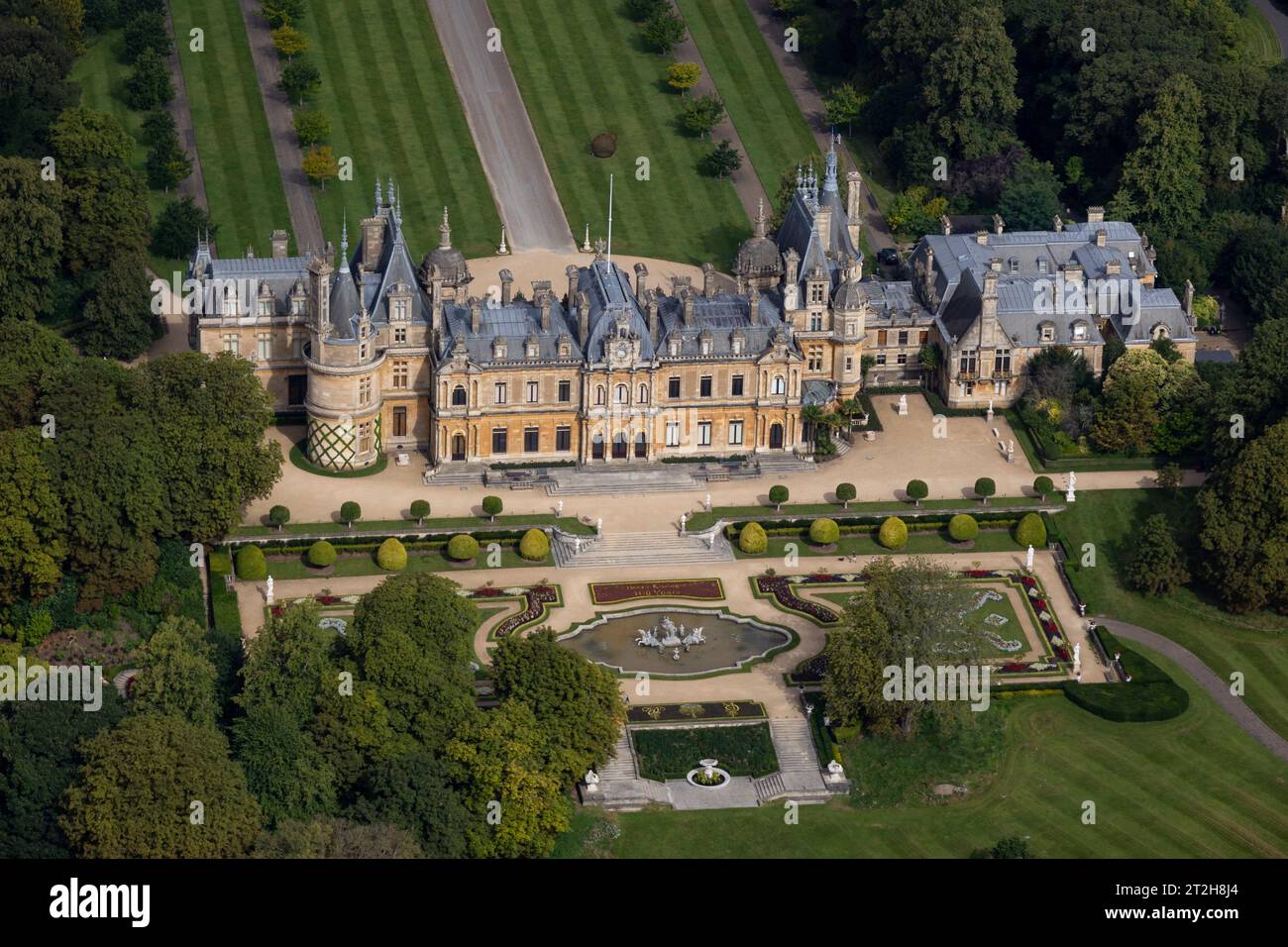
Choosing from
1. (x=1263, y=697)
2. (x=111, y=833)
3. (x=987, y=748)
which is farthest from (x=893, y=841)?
(x=111, y=833)

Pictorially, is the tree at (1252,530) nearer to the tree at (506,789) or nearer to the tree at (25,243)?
the tree at (506,789)

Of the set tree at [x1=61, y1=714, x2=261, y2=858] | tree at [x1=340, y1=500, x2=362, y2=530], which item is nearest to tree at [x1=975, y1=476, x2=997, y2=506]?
tree at [x1=340, y1=500, x2=362, y2=530]

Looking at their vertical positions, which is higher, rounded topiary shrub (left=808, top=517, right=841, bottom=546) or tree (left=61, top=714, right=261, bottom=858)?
rounded topiary shrub (left=808, top=517, right=841, bottom=546)

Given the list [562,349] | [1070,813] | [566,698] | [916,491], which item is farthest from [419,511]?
[1070,813]

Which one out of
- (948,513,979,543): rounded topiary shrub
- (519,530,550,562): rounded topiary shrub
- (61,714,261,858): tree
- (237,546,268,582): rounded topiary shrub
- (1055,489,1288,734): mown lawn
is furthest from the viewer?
(948,513,979,543): rounded topiary shrub

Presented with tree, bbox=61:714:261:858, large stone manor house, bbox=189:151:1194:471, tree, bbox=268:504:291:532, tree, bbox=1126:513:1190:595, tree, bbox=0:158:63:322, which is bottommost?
tree, bbox=61:714:261:858

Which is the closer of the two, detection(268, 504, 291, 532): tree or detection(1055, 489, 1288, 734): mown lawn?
detection(1055, 489, 1288, 734): mown lawn

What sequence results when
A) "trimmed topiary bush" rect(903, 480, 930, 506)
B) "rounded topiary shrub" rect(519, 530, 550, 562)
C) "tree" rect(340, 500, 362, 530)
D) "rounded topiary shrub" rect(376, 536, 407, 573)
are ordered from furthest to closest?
"trimmed topiary bush" rect(903, 480, 930, 506) → "tree" rect(340, 500, 362, 530) → "rounded topiary shrub" rect(519, 530, 550, 562) → "rounded topiary shrub" rect(376, 536, 407, 573)

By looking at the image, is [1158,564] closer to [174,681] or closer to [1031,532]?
[1031,532]

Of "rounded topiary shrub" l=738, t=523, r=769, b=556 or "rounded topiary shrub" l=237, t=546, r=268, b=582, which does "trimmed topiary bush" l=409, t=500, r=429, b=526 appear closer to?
"rounded topiary shrub" l=237, t=546, r=268, b=582
